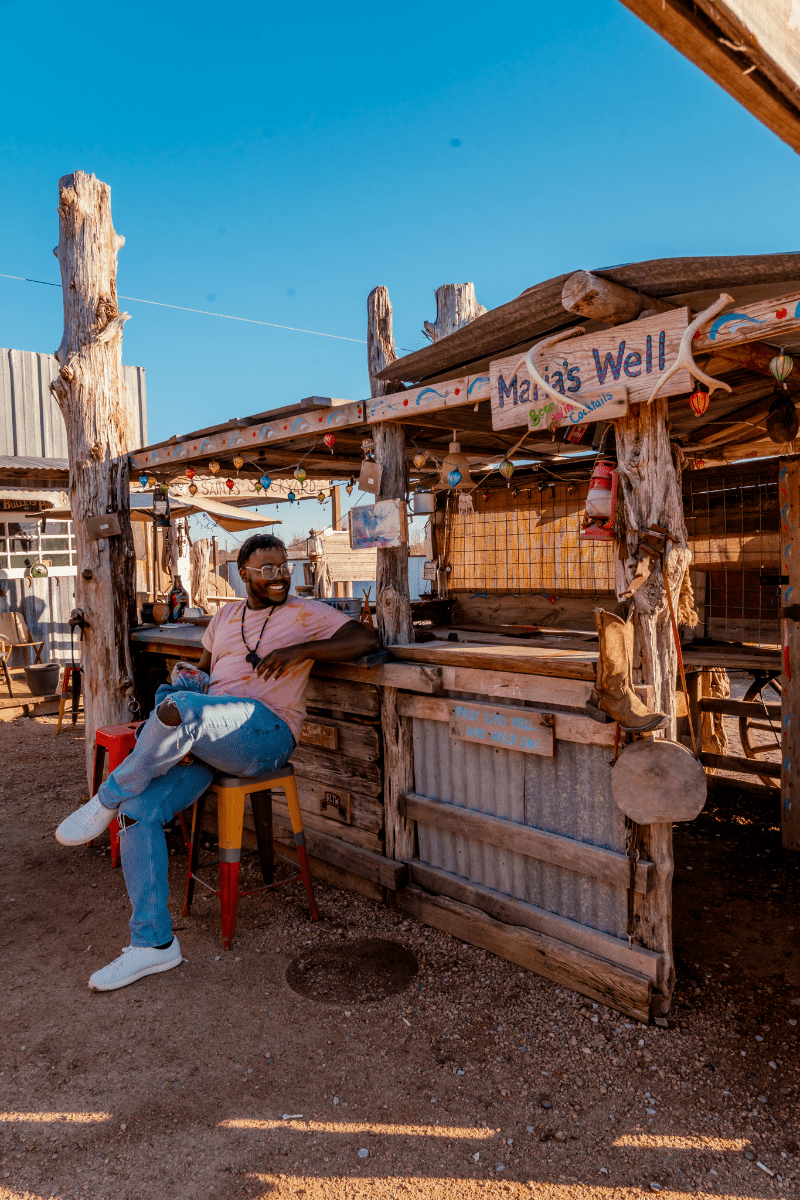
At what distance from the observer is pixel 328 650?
410 cm

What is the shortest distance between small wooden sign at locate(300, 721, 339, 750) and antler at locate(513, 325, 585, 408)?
94.0 inches

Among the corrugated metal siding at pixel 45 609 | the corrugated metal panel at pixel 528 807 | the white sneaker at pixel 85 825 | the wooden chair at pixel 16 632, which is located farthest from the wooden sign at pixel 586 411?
the corrugated metal siding at pixel 45 609

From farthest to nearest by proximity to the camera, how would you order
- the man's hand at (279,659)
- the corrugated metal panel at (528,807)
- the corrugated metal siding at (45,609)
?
the corrugated metal siding at (45,609), the man's hand at (279,659), the corrugated metal panel at (528,807)

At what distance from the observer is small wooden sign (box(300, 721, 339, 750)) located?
458cm

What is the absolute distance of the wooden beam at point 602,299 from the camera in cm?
287

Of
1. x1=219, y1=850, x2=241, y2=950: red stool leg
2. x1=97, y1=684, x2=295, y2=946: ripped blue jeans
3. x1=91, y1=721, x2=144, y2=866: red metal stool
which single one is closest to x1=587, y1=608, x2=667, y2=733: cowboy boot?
x1=97, y1=684, x2=295, y2=946: ripped blue jeans

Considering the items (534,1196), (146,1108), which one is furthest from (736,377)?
(146,1108)

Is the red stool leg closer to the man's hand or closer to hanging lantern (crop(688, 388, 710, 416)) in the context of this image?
the man's hand

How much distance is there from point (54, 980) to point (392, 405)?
3.39 metres

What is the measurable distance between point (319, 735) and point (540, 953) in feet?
6.08

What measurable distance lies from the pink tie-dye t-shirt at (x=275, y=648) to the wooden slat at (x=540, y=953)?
1.19 m

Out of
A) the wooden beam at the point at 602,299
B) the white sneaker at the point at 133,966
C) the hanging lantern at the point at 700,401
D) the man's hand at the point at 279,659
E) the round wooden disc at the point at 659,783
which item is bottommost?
the white sneaker at the point at 133,966

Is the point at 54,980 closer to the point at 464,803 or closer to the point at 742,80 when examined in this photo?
the point at 464,803

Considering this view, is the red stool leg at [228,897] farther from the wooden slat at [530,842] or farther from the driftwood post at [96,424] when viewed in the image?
the driftwood post at [96,424]
